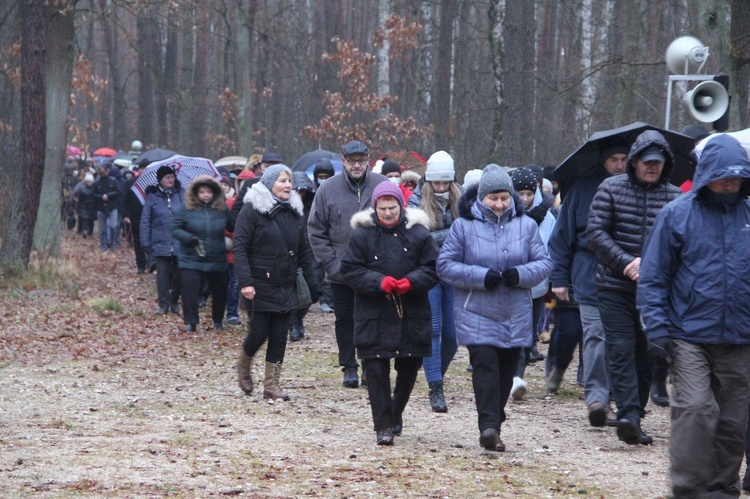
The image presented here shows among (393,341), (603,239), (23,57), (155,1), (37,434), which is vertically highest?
(155,1)

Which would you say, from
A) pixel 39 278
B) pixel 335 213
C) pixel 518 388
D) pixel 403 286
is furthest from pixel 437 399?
pixel 39 278

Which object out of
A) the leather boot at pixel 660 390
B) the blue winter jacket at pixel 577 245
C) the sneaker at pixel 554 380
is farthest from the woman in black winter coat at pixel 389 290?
the leather boot at pixel 660 390

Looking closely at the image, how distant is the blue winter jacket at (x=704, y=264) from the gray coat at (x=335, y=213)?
14.0ft

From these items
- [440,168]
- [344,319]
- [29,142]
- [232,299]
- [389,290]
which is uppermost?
[29,142]

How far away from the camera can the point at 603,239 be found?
7.88 m

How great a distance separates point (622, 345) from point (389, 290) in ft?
5.29

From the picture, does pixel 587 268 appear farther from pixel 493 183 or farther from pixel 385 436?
pixel 385 436

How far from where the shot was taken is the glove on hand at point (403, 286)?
7.89 m

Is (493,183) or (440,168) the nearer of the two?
(493,183)

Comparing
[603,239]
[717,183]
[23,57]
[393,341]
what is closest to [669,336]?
[717,183]

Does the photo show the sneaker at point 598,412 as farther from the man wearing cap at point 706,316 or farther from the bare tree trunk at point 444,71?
the bare tree trunk at point 444,71

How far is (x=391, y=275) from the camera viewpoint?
8086 mm

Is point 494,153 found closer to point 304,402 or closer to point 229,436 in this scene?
point 304,402

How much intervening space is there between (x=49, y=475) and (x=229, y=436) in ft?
5.30
